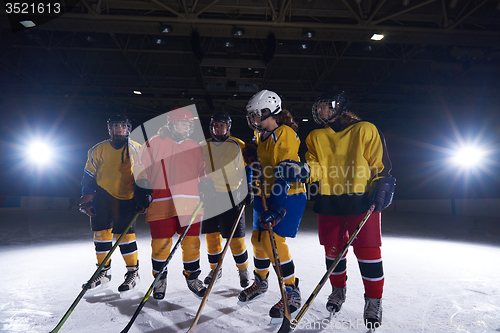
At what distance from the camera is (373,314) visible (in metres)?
1.89

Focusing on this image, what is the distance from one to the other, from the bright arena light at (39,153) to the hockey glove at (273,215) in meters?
12.0

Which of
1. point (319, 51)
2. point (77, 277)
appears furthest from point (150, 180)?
point (319, 51)

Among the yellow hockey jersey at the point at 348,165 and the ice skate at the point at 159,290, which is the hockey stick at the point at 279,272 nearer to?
the yellow hockey jersey at the point at 348,165

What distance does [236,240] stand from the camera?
2729mm

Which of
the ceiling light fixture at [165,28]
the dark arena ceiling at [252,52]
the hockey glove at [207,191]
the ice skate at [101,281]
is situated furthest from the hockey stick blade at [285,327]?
the ceiling light fixture at [165,28]

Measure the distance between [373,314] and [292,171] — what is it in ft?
3.50

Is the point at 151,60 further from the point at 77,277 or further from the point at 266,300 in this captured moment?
the point at 266,300

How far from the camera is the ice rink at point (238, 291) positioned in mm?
1999

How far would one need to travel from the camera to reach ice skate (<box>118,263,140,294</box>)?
8.43ft

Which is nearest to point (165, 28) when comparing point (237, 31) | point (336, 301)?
point (237, 31)

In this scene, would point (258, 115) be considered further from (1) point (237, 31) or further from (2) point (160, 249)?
(1) point (237, 31)

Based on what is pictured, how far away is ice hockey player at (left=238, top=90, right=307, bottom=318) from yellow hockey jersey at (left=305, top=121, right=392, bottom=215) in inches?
7.0

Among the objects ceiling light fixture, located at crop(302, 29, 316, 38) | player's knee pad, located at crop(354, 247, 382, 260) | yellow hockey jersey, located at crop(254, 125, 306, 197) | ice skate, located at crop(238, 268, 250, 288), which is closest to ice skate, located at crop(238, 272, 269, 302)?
ice skate, located at crop(238, 268, 250, 288)

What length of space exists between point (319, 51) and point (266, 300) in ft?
22.7
